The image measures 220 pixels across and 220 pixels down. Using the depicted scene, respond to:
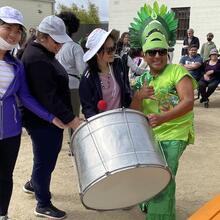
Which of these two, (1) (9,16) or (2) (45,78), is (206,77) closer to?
(2) (45,78)

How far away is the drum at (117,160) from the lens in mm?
2443

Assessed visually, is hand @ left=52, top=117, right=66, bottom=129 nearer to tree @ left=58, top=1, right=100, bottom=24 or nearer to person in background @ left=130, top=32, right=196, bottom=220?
person in background @ left=130, top=32, right=196, bottom=220

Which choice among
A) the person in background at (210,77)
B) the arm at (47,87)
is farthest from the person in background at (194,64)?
the arm at (47,87)

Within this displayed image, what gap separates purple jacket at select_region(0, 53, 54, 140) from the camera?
320 cm

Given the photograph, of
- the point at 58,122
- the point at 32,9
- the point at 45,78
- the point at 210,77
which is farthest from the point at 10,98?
the point at 32,9

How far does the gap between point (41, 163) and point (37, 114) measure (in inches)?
19.9

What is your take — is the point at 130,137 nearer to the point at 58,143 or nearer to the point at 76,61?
the point at 58,143

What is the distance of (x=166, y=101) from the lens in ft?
10.7

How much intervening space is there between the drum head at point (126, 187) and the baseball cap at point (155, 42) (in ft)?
3.39

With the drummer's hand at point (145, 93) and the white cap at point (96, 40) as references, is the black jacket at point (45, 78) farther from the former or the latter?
the drummer's hand at point (145, 93)

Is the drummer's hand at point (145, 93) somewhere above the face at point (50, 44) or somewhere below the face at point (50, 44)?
below

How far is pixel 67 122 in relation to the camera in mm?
3340

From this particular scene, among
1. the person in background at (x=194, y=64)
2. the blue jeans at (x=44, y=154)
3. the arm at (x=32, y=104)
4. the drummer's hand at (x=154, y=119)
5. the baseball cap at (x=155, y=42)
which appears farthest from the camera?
the person in background at (x=194, y=64)

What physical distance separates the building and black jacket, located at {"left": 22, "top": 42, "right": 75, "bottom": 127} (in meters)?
20.8
